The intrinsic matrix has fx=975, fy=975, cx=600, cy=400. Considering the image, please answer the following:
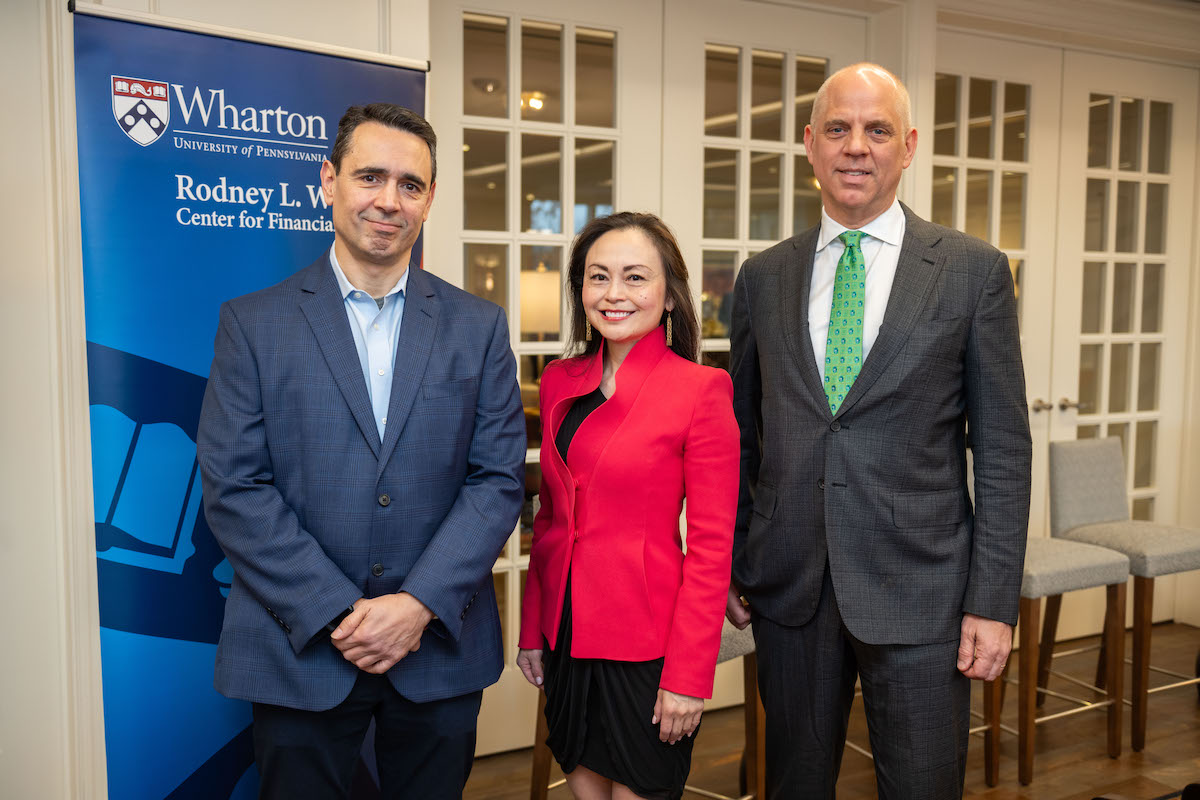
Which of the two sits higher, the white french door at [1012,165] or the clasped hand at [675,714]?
the white french door at [1012,165]

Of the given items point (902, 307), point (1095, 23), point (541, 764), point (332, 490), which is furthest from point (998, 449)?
point (1095, 23)

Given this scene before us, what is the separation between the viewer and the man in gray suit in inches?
71.7

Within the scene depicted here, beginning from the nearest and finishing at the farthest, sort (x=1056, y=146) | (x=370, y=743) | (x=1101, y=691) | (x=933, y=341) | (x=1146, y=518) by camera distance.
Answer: (x=933, y=341) → (x=370, y=743) → (x=1101, y=691) → (x=1056, y=146) → (x=1146, y=518)

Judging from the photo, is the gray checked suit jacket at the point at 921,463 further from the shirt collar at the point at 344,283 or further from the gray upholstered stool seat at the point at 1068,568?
the gray upholstered stool seat at the point at 1068,568

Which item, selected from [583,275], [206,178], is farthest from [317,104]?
[583,275]

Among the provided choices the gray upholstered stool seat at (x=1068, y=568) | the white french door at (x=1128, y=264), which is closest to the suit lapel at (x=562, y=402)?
the gray upholstered stool seat at (x=1068, y=568)

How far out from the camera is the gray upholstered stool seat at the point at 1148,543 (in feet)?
11.0

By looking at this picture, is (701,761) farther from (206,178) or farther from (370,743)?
(206,178)

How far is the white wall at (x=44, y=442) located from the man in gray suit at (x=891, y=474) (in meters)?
1.54

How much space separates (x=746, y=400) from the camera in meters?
2.10

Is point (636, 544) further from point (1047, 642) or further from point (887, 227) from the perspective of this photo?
point (1047, 642)

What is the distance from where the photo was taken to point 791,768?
195 centimetres

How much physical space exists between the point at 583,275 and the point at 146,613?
49.7 inches

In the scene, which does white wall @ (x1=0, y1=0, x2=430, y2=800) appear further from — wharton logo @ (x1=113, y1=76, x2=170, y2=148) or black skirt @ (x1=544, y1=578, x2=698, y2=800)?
black skirt @ (x1=544, y1=578, x2=698, y2=800)
